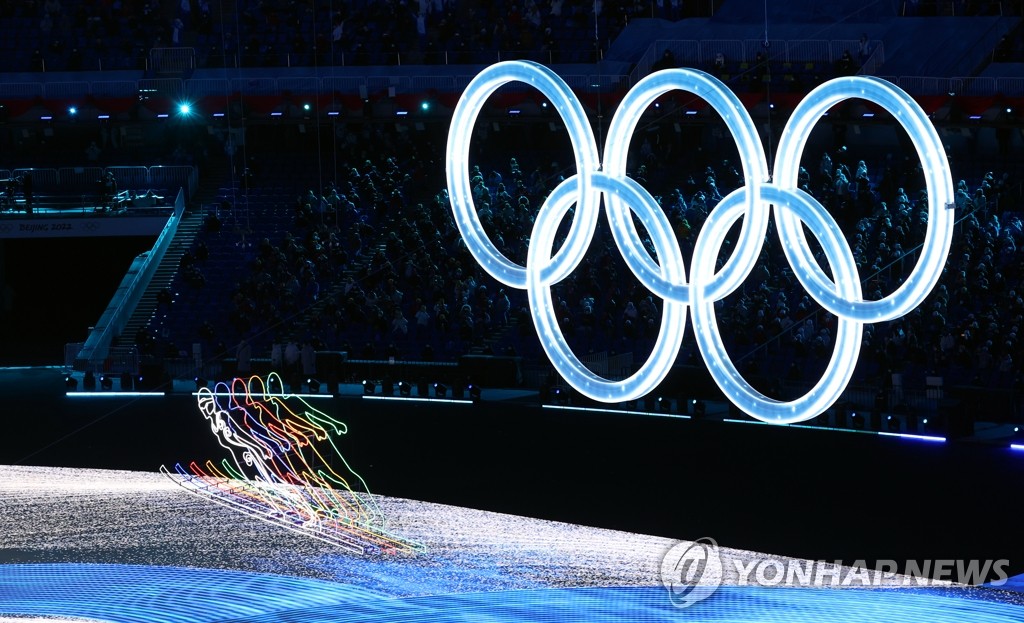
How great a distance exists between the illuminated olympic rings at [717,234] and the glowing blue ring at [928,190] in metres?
0.01

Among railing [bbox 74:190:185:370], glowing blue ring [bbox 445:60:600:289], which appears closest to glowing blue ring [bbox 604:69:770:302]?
glowing blue ring [bbox 445:60:600:289]

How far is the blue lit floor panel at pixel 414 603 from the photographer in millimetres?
15766

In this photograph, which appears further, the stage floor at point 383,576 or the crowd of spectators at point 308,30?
the crowd of spectators at point 308,30

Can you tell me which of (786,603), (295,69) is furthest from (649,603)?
(295,69)

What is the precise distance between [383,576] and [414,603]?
137 cm

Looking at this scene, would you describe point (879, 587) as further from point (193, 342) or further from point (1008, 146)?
point (193, 342)

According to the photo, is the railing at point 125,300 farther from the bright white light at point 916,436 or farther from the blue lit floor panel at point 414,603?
the blue lit floor panel at point 414,603

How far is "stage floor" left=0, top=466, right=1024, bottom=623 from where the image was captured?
16188 mm

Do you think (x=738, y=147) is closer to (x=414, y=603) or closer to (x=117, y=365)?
(x=414, y=603)

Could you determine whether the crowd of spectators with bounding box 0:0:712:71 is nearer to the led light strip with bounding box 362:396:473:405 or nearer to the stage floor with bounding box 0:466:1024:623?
the led light strip with bounding box 362:396:473:405

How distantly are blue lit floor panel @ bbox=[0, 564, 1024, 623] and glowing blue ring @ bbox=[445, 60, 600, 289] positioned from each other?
4437mm

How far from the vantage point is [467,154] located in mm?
20234

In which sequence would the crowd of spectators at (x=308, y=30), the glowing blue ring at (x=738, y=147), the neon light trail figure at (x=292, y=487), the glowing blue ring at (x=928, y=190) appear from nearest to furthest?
the glowing blue ring at (x=928, y=190)
the glowing blue ring at (x=738, y=147)
the neon light trail figure at (x=292, y=487)
the crowd of spectators at (x=308, y=30)

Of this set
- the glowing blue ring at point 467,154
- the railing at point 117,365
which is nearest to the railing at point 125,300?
the railing at point 117,365
